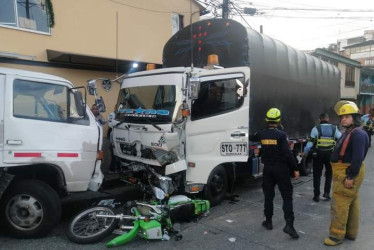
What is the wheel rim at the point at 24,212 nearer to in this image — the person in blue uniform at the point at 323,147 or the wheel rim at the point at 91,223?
the wheel rim at the point at 91,223

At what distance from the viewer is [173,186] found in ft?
16.9

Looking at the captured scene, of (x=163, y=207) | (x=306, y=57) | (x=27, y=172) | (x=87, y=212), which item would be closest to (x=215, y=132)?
(x=163, y=207)

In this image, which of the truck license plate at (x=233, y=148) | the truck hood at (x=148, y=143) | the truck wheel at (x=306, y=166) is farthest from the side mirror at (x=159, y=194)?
the truck wheel at (x=306, y=166)

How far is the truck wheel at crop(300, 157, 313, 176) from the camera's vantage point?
8.07m

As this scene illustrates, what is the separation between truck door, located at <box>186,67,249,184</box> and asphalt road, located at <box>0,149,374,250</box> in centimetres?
89

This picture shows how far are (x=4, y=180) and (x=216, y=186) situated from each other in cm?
331

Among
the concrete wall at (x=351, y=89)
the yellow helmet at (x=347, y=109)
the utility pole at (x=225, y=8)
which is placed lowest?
the yellow helmet at (x=347, y=109)

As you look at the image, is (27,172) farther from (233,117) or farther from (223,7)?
(223,7)

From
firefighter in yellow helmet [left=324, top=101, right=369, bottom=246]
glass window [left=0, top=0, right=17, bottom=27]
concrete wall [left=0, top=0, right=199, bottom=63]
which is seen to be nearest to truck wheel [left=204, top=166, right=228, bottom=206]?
firefighter in yellow helmet [left=324, top=101, right=369, bottom=246]

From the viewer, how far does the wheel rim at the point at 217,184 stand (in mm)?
5559

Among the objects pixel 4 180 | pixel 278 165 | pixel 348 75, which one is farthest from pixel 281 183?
pixel 348 75

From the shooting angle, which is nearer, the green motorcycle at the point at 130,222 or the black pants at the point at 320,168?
the green motorcycle at the point at 130,222

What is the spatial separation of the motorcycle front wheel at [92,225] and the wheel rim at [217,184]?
192cm

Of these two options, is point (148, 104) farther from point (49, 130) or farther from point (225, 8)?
point (225, 8)
